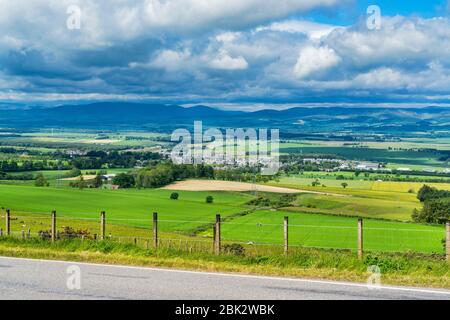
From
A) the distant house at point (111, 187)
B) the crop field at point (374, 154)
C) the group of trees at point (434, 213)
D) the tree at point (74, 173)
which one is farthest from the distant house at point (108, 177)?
the crop field at point (374, 154)

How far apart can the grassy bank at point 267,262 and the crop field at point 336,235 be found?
18.2 m

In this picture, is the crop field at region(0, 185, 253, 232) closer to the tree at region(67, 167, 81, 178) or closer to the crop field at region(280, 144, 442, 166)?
the tree at region(67, 167, 81, 178)

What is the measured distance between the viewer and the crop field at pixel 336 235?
34906 mm

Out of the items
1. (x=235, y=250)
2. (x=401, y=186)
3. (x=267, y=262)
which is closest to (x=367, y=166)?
(x=401, y=186)

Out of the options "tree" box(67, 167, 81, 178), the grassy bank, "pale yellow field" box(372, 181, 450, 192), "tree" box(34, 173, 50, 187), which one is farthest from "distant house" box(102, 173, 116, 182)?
the grassy bank

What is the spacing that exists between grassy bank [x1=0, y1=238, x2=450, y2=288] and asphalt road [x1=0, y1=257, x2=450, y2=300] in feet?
2.41

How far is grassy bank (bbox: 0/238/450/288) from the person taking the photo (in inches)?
452

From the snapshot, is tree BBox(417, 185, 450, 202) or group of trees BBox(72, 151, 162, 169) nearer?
tree BBox(417, 185, 450, 202)

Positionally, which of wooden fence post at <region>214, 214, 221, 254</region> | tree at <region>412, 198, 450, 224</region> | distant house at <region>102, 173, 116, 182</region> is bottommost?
tree at <region>412, 198, 450, 224</region>

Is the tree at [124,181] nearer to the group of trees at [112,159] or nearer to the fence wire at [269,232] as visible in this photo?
the group of trees at [112,159]

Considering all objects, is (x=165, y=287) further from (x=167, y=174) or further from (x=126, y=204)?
(x=167, y=174)

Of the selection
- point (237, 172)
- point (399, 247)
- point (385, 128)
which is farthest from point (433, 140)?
point (399, 247)

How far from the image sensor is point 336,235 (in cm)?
4156
